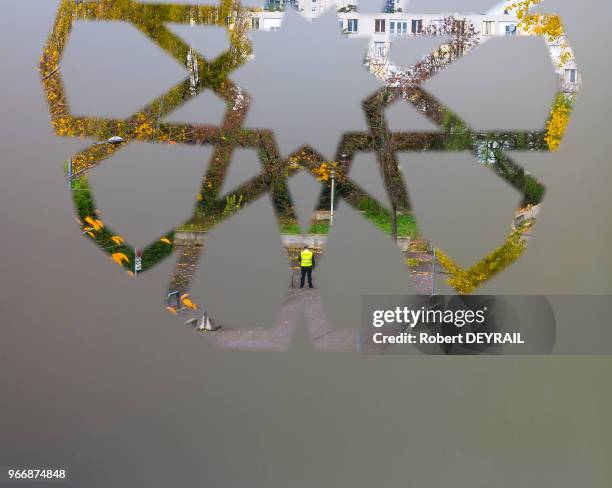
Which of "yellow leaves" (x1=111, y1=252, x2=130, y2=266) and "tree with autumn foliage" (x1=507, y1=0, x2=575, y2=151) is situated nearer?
"tree with autumn foliage" (x1=507, y1=0, x2=575, y2=151)

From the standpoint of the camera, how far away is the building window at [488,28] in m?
3.59

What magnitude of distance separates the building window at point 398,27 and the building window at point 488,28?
0.46 meters

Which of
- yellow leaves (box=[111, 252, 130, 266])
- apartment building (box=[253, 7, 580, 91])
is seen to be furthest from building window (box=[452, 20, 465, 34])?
yellow leaves (box=[111, 252, 130, 266])

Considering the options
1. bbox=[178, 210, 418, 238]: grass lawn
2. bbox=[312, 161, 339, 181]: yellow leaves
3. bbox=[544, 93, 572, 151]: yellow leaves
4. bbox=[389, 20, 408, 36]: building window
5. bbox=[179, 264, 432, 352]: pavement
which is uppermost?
bbox=[389, 20, 408, 36]: building window

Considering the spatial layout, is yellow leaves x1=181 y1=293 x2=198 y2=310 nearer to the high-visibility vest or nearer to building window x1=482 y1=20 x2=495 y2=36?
the high-visibility vest

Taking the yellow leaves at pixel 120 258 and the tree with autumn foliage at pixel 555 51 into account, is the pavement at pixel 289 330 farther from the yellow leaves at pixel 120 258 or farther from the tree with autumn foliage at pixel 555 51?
the tree with autumn foliage at pixel 555 51

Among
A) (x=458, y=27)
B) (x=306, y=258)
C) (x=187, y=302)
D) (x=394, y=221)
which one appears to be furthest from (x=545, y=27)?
(x=187, y=302)

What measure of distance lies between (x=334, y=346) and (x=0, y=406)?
209 centimetres

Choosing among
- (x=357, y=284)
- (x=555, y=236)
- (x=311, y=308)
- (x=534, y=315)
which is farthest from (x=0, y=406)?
(x=555, y=236)

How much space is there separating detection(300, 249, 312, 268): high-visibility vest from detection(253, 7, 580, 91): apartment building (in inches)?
47.4

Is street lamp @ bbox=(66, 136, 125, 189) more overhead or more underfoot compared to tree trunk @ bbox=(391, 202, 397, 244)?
more overhead

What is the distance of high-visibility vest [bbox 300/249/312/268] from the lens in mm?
3674

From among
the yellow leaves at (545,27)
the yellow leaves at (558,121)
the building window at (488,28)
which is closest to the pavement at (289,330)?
the yellow leaves at (558,121)

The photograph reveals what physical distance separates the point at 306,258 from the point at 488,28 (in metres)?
1.75
